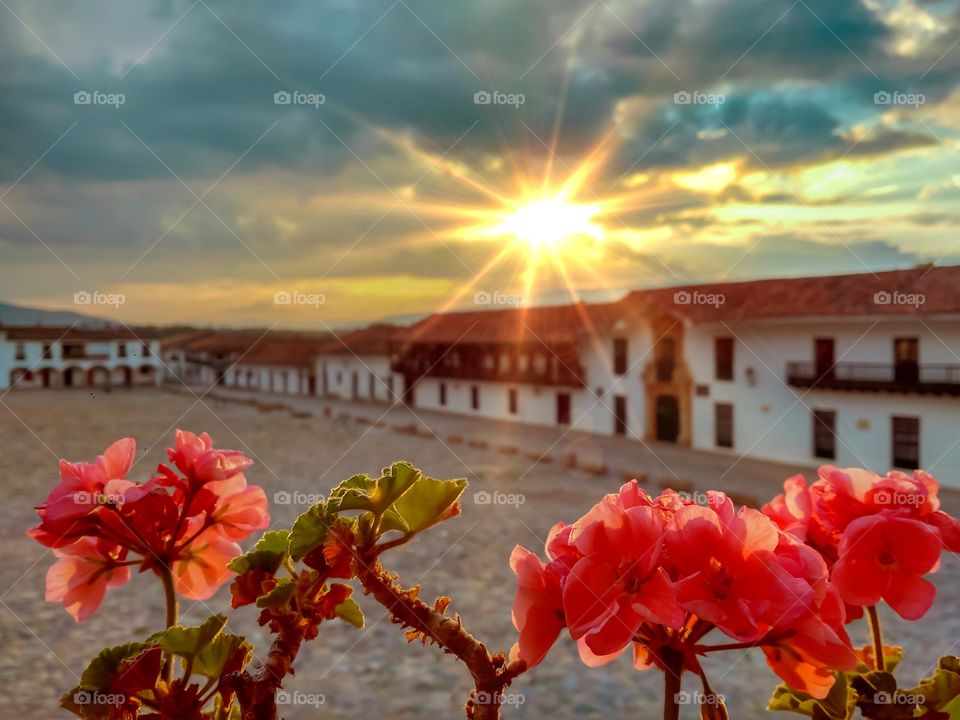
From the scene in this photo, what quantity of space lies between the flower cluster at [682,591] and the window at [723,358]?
12.5m

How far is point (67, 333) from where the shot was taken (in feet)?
88.3

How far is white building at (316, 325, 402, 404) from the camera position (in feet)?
74.8

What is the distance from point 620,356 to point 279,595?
47.3ft

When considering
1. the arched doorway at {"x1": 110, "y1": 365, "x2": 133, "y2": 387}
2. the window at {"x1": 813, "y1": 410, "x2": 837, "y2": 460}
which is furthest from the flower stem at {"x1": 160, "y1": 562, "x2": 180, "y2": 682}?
the arched doorway at {"x1": 110, "y1": 365, "x2": 133, "y2": 387}

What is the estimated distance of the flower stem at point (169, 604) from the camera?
62 cm

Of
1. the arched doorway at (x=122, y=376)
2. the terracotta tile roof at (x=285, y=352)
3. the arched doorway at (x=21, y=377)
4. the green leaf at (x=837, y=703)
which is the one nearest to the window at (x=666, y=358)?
the green leaf at (x=837, y=703)

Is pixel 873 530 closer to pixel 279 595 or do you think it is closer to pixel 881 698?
pixel 881 698

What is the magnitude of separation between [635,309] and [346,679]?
10.9m

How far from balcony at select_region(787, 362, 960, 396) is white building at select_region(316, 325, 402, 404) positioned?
12928 millimetres

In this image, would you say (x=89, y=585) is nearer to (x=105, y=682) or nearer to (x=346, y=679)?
(x=105, y=682)

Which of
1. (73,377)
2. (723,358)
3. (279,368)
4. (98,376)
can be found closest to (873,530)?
(723,358)

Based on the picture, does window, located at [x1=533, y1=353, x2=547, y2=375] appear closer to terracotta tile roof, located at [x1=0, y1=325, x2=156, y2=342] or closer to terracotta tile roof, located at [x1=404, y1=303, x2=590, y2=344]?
terracotta tile roof, located at [x1=404, y1=303, x2=590, y2=344]

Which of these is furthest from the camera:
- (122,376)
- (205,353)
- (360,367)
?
(122,376)

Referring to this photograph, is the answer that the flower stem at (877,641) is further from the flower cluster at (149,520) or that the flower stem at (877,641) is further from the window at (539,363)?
the window at (539,363)
